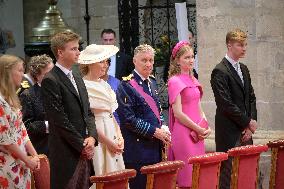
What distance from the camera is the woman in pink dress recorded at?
28.7ft

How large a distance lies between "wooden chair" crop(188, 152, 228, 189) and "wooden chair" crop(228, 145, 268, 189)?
0.20 metres

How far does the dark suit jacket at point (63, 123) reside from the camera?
7043 mm

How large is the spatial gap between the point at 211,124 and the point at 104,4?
6375mm

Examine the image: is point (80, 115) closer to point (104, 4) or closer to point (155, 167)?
point (155, 167)

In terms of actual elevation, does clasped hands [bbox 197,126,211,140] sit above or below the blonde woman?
below

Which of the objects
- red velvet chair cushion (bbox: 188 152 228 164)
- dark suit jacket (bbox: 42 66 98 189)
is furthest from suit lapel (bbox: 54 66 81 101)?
red velvet chair cushion (bbox: 188 152 228 164)

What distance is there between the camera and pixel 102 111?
7.80 metres

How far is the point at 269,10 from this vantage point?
9898mm

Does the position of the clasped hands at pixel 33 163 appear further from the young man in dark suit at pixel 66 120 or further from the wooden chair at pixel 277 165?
the wooden chair at pixel 277 165

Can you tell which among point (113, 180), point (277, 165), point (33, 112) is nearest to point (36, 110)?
point (33, 112)

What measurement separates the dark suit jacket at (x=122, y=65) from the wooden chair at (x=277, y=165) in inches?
142

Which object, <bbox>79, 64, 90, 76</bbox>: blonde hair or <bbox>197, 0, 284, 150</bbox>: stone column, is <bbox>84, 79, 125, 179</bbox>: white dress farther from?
<bbox>197, 0, 284, 150</bbox>: stone column

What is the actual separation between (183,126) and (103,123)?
1231 millimetres

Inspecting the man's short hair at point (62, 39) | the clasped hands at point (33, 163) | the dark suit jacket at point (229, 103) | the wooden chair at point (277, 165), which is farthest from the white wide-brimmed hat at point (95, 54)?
the wooden chair at point (277, 165)
